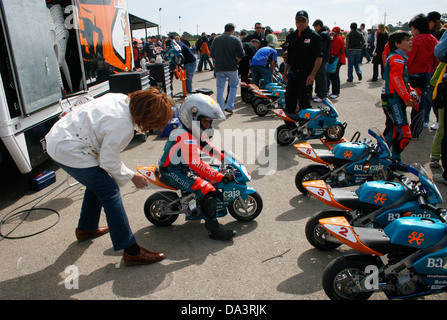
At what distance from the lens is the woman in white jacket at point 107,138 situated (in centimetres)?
280

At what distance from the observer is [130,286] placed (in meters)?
2.98

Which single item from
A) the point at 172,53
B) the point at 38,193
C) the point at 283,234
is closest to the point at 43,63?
the point at 38,193

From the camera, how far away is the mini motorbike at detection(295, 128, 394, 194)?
4332mm

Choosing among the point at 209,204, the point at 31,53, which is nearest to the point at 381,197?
Answer: the point at 209,204

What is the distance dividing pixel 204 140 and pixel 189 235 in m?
1.11

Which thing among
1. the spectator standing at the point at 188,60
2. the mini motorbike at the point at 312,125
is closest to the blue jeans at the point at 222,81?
the mini motorbike at the point at 312,125

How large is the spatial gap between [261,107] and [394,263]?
23.0 feet

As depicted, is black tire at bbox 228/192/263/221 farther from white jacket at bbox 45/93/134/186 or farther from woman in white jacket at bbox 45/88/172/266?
white jacket at bbox 45/93/134/186

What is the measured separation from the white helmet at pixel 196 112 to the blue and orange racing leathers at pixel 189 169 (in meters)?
Answer: 0.09

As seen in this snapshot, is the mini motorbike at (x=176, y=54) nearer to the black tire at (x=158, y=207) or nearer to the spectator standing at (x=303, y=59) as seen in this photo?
the spectator standing at (x=303, y=59)

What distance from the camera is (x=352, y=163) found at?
14.3 ft

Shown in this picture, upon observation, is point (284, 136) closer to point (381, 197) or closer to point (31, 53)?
point (381, 197)

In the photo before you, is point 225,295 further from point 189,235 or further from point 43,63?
point 43,63

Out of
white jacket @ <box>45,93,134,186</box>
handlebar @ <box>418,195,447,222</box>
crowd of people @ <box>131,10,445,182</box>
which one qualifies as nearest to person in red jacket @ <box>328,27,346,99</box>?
crowd of people @ <box>131,10,445,182</box>
